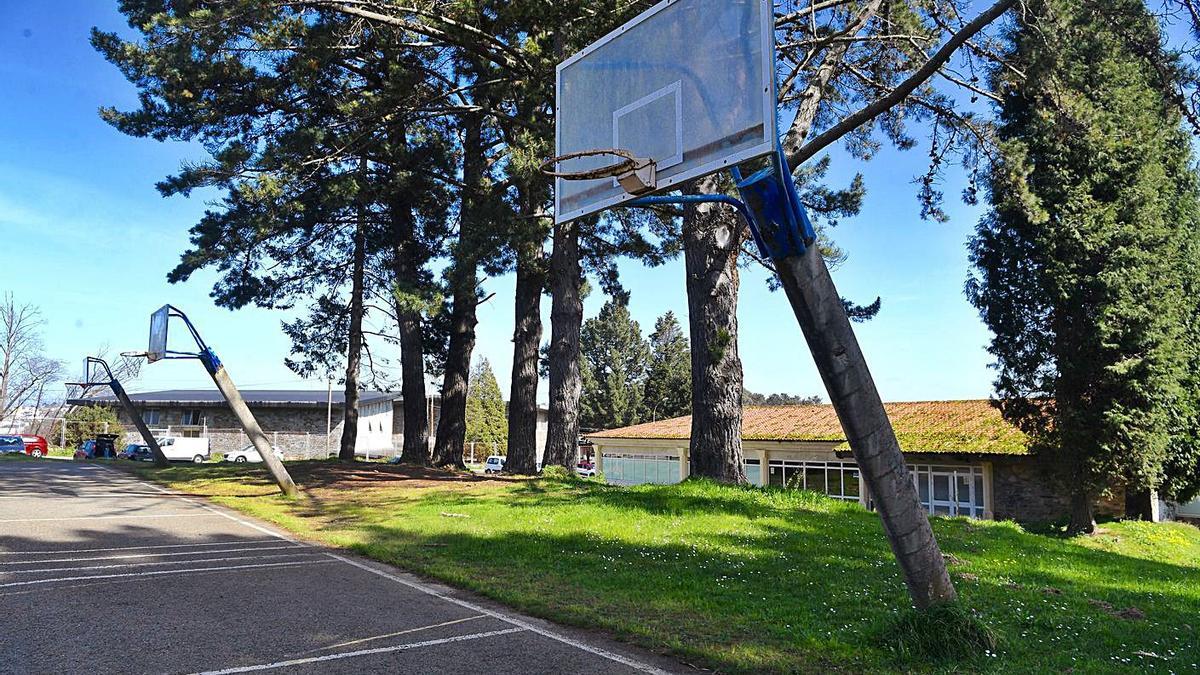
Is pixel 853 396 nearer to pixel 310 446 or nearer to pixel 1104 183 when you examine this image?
pixel 1104 183

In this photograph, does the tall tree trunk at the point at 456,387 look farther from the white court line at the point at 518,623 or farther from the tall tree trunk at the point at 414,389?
the white court line at the point at 518,623

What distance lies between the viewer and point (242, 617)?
19.6 feet

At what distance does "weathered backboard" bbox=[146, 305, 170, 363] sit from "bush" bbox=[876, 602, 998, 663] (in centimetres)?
1583

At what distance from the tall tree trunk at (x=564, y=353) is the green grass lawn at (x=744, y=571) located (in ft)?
8.37

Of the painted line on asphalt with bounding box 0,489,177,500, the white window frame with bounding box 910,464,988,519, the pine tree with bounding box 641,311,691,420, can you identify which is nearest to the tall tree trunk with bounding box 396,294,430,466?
the painted line on asphalt with bounding box 0,489,177,500

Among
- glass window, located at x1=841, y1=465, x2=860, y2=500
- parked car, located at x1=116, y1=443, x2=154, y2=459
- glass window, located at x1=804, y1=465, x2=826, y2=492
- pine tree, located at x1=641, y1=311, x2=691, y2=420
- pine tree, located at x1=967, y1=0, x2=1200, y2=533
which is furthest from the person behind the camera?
pine tree, located at x1=641, y1=311, x2=691, y2=420

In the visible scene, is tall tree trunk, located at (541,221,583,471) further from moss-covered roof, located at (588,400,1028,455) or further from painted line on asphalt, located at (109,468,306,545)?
moss-covered roof, located at (588,400,1028,455)

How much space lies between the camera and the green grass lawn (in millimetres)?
5348

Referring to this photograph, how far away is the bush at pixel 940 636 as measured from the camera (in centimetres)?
495

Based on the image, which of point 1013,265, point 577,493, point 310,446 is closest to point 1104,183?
point 1013,265

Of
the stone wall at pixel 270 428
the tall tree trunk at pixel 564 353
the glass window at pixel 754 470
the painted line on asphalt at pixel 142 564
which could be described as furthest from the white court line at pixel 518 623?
the stone wall at pixel 270 428

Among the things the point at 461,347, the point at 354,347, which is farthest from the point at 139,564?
the point at 354,347

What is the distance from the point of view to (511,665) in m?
4.88

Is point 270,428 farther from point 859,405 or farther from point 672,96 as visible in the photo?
point 859,405
